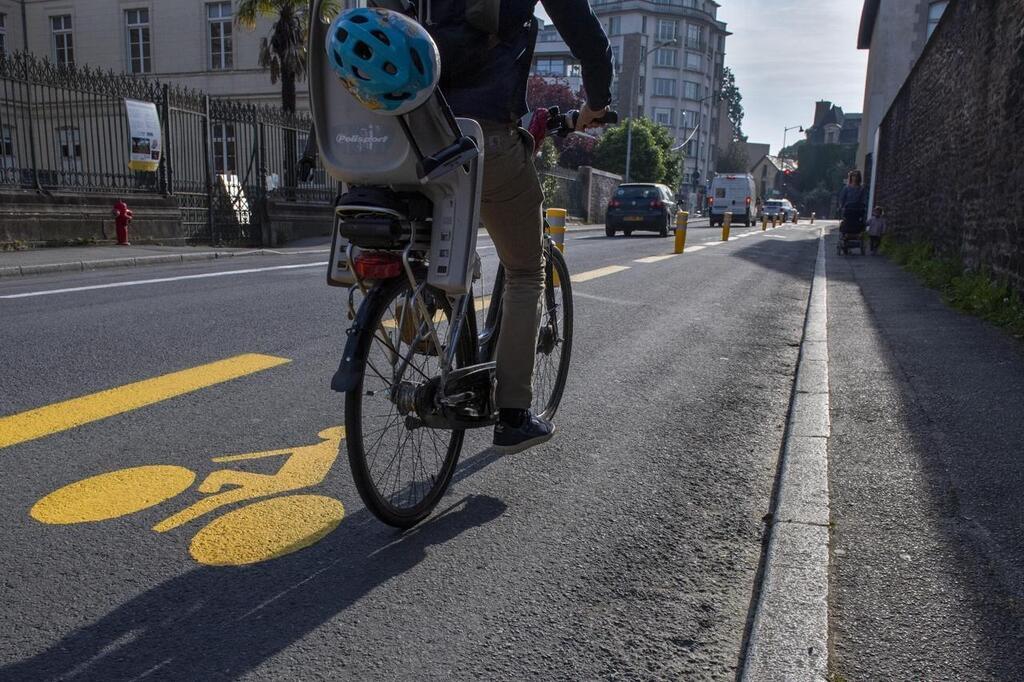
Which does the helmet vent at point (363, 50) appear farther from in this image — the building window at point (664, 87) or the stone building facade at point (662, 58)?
the building window at point (664, 87)

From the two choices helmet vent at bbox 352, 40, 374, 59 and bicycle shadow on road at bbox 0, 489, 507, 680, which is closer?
bicycle shadow on road at bbox 0, 489, 507, 680

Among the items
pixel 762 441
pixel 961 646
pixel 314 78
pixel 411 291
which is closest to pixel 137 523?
pixel 411 291

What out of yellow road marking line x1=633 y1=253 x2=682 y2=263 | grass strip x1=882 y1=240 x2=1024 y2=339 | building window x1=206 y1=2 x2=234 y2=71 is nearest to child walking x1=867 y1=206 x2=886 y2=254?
yellow road marking line x1=633 y1=253 x2=682 y2=263

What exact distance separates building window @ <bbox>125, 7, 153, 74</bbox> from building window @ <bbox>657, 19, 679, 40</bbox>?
7375cm

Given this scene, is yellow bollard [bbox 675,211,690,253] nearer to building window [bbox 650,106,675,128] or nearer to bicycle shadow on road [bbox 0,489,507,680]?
bicycle shadow on road [bbox 0,489,507,680]

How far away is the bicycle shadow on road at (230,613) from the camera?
196 cm

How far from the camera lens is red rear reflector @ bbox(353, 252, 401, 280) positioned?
254 centimetres

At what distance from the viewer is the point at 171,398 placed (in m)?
4.14

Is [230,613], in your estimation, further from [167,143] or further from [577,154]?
[577,154]

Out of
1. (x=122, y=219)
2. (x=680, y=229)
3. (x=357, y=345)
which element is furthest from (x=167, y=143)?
(x=357, y=345)

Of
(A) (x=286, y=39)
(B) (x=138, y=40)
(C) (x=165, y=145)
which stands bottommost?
(C) (x=165, y=145)

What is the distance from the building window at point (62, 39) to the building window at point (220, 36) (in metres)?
7.11

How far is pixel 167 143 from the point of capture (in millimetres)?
15984

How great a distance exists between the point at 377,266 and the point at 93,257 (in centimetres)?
1111
